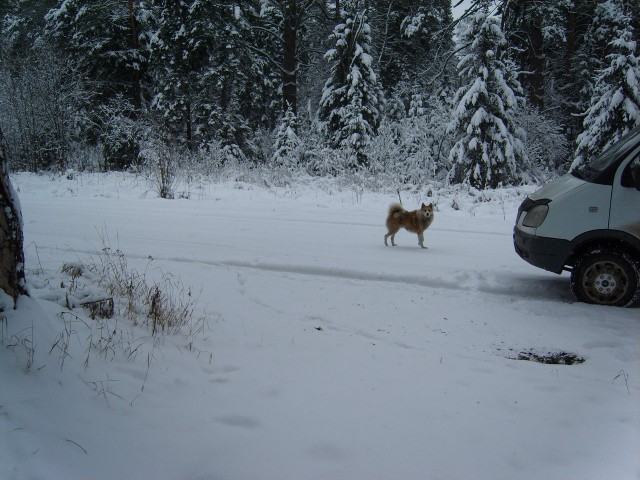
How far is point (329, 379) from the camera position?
323 centimetres

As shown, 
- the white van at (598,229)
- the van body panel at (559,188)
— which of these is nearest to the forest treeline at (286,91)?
the van body panel at (559,188)

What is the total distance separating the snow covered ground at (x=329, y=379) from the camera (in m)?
2.23

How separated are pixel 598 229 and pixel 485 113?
1083 centimetres

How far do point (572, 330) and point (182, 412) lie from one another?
395cm

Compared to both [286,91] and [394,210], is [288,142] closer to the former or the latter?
[286,91]

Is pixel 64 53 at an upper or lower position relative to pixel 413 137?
upper

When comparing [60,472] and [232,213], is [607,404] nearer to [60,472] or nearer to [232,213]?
[60,472]

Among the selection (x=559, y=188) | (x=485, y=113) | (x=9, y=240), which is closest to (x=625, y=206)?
(x=559, y=188)

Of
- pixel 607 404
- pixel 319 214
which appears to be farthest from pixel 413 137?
pixel 607 404

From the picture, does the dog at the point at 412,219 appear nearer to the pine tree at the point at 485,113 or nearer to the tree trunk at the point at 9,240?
the tree trunk at the point at 9,240

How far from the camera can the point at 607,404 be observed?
3.04m

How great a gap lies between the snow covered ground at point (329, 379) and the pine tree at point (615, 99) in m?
13.1

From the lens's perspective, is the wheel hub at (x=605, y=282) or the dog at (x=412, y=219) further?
the dog at (x=412, y=219)

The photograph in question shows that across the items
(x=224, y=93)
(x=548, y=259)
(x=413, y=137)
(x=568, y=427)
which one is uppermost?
(x=224, y=93)
